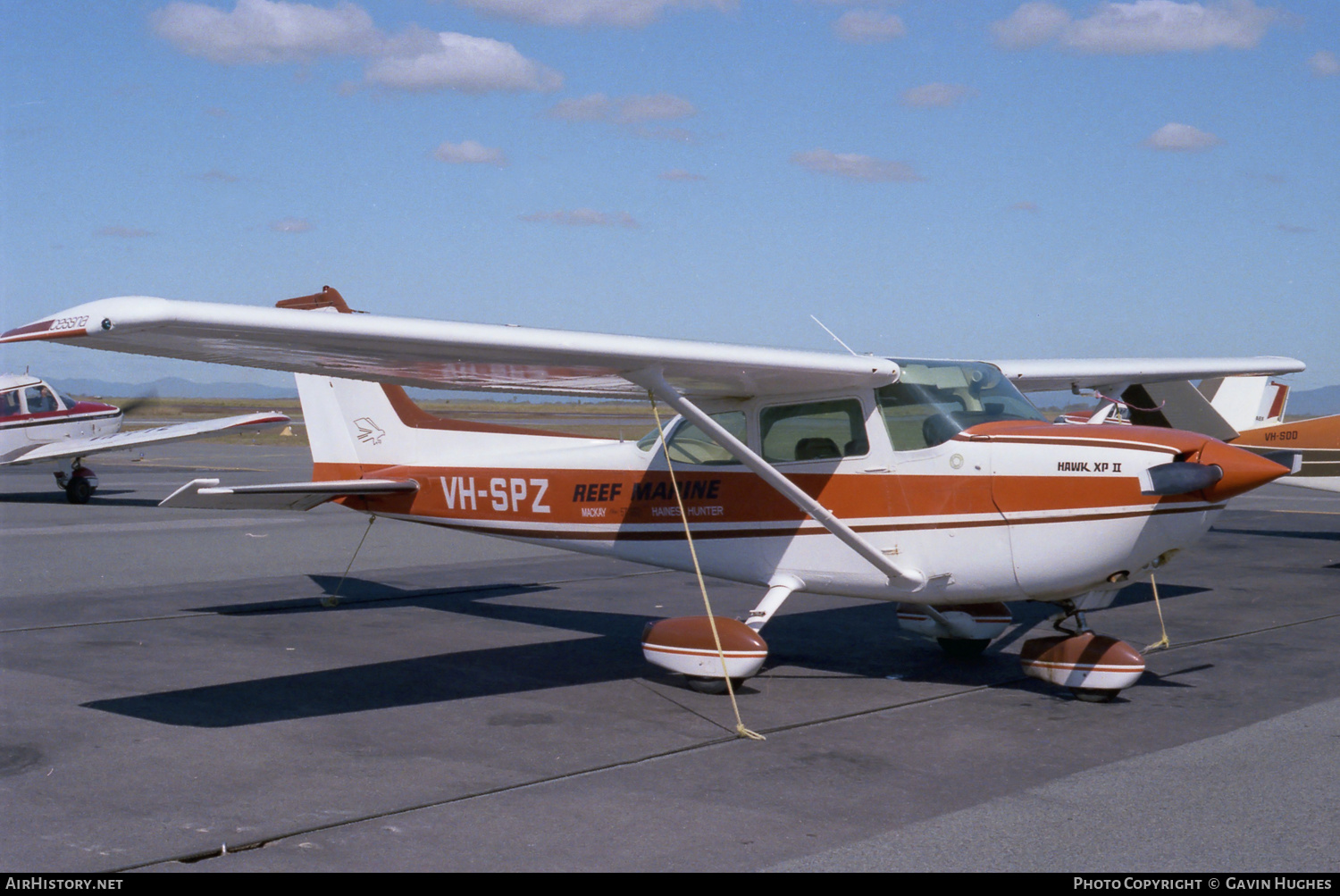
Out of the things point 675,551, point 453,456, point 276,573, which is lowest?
point 276,573

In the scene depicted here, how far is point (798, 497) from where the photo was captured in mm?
7266

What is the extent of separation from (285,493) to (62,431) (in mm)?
17075

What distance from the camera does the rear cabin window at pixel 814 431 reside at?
754 centimetres

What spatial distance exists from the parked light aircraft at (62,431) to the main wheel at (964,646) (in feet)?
56.3

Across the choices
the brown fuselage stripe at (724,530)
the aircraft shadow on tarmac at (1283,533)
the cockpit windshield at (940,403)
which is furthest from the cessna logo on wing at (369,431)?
the aircraft shadow on tarmac at (1283,533)

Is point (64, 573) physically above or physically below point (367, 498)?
below

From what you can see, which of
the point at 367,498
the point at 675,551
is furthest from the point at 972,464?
the point at 367,498

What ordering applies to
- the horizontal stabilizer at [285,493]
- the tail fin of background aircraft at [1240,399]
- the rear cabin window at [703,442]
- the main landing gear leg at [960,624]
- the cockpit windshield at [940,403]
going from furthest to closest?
the tail fin of background aircraft at [1240,399]
the horizontal stabilizer at [285,493]
the main landing gear leg at [960,624]
the rear cabin window at [703,442]
the cockpit windshield at [940,403]

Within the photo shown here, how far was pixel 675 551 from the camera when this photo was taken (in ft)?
27.8

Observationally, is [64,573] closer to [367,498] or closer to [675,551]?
[367,498]

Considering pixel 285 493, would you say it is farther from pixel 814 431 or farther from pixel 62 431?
pixel 62 431

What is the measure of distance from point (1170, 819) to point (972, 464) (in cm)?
266

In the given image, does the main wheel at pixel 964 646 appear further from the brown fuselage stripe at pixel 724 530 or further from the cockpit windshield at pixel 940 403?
the cockpit windshield at pixel 940 403
